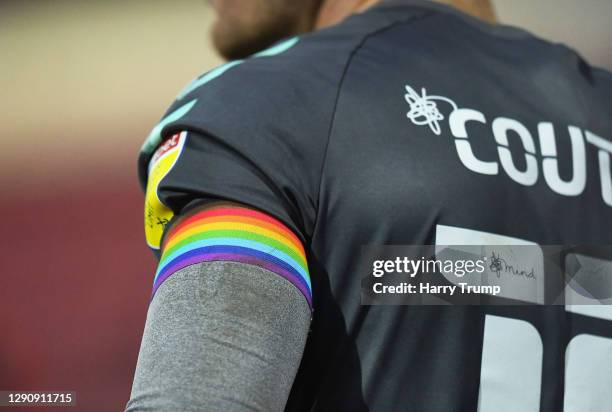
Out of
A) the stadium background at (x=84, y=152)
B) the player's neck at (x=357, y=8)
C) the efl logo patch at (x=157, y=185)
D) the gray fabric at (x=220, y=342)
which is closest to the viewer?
the gray fabric at (x=220, y=342)

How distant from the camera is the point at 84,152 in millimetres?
4375

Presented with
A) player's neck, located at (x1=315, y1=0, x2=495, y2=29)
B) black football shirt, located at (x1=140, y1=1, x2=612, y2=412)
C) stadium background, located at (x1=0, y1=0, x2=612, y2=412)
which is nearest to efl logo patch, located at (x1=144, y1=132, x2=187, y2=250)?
black football shirt, located at (x1=140, y1=1, x2=612, y2=412)

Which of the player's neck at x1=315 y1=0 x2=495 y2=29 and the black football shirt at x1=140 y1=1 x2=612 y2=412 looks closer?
the black football shirt at x1=140 y1=1 x2=612 y2=412

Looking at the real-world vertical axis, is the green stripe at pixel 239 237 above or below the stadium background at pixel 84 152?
above

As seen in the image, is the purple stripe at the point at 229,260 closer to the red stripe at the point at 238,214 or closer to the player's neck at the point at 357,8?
the red stripe at the point at 238,214

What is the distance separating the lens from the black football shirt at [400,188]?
683 mm

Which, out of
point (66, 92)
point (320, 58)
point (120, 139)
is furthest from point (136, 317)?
point (320, 58)

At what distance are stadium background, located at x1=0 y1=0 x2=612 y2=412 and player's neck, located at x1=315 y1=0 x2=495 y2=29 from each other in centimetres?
235

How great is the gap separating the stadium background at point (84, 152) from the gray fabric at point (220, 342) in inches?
105

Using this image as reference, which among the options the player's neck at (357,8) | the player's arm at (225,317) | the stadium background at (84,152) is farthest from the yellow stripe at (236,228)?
the stadium background at (84,152)

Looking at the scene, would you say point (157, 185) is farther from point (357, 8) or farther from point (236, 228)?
point (357, 8)

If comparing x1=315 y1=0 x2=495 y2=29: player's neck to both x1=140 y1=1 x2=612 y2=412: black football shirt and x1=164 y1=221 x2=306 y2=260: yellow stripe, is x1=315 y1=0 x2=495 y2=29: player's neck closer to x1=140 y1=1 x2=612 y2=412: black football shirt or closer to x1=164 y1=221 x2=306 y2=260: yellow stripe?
x1=140 y1=1 x2=612 y2=412: black football shirt

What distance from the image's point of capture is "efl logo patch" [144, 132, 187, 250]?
69 cm

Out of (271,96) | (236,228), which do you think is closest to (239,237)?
(236,228)
